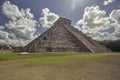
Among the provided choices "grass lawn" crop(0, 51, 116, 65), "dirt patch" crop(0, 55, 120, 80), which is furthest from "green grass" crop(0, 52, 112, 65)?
"dirt patch" crop(0, 55, 120, 80)

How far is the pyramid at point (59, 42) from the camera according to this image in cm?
5456

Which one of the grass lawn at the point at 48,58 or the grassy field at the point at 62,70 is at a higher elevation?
the grass lawn at the point at 48,58

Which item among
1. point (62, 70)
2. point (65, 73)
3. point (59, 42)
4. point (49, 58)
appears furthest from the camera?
point (59, 42)

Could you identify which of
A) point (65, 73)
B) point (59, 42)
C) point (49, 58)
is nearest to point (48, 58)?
point (49, 58)

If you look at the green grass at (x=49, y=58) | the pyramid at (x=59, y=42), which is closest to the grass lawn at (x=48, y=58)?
the green grass at (x=49, y=58)

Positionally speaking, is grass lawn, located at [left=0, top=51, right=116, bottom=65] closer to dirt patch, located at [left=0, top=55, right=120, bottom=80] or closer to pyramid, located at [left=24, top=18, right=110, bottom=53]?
dirt patch, located at [left=0, top=55, right=120, bottom=80]

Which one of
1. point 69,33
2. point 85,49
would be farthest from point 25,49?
point 85,49

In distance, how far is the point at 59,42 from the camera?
57.4m

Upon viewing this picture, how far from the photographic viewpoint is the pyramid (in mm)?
54562

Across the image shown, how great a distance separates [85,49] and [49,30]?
53.2 ft

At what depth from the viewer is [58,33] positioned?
6109 cm

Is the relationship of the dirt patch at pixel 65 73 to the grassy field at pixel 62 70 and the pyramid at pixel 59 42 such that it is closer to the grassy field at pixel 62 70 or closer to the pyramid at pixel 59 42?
the grassy field at pixel 62 70

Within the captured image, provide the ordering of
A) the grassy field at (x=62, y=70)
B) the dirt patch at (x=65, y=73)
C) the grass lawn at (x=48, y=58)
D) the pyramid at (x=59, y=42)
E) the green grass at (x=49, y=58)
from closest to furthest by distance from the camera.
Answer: the dirt patch at (x=65, y=73), the grassy field at (x=62, y=70), the green grass at (x=49, y=58), the grass lawn at (x=48, y=58), the pyramid at (x=59, y=42)

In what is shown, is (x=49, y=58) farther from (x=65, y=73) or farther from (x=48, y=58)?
(x=65, y=73)
